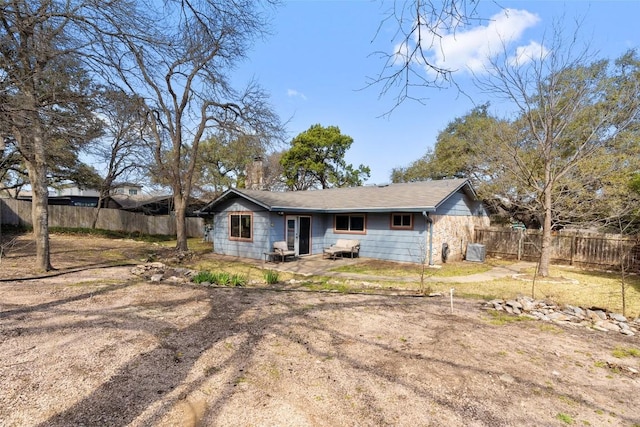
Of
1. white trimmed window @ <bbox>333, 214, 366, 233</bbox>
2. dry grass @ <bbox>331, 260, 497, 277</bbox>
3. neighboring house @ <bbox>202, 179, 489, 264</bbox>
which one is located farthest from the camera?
white trimmed window @ <bbox>333, 214, 366, 233</bbox>

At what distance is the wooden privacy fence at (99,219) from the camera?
1944cm

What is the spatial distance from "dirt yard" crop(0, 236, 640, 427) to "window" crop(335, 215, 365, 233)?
8.55 metres

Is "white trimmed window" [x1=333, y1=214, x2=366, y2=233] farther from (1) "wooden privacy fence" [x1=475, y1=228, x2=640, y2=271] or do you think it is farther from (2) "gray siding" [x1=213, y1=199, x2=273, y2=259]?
(1) "wooden privacy fence" [x1=475, y1=228, x2=640, y2=271]

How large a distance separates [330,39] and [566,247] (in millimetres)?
14873

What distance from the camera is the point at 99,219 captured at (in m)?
22.5

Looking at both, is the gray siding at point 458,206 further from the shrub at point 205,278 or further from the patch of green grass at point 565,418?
the patch of green grass at point 565,418

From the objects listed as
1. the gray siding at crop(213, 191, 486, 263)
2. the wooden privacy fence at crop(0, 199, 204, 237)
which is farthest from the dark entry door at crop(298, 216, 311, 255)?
the wooden privacy fence at crop(0, 199, 204, 237)

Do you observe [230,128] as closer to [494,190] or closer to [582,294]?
[494,190]

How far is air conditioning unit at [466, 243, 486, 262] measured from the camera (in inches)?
559

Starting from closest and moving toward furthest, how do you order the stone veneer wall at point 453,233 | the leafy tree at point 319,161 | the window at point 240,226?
the stone veneer wall at point 453,233, the window at point 240,226, the leafy tree at point 319,161

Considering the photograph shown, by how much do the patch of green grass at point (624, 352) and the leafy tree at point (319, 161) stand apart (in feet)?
88.7

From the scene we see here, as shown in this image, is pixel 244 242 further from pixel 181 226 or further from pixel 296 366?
pixel 296 366

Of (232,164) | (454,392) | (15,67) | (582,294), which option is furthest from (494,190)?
(232,164)

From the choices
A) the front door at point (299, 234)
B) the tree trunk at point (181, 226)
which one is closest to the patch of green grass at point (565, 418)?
the front door at point (299, 234)
